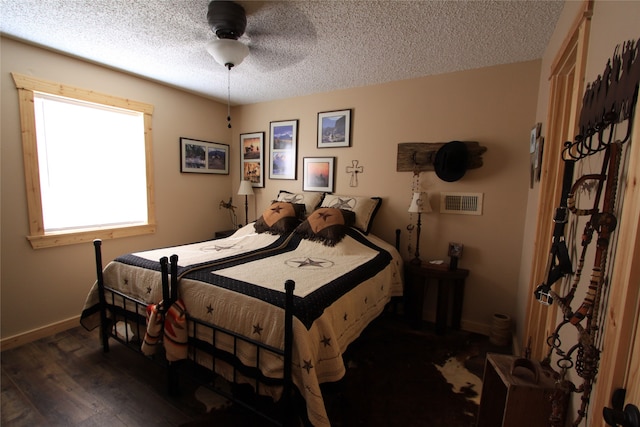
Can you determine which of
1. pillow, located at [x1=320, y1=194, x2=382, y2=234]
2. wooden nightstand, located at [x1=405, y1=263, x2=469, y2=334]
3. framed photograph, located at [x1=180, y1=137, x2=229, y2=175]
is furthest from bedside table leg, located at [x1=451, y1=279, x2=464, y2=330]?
framed photograph, located at [x1=180, y1=137, x2=229, y2=175]

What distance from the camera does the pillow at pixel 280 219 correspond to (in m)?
2.88

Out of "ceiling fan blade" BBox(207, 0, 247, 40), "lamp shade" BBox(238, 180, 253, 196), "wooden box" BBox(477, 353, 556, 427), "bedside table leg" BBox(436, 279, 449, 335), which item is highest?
"ceiling fan blade" BBox(207, 0, 247, 40)

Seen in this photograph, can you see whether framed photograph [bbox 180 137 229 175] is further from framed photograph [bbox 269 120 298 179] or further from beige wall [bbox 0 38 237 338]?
framed photograph [bbox 269 120 298 179]

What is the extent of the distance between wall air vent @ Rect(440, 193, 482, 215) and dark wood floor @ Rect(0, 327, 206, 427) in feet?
8.27

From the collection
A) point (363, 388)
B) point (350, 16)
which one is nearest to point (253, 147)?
point (350, 16)

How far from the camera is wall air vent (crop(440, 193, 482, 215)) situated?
2594mm

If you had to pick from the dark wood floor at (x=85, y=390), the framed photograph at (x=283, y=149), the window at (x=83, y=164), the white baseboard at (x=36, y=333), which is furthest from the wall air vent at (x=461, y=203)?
the white baseboard at (x=36, y=333)

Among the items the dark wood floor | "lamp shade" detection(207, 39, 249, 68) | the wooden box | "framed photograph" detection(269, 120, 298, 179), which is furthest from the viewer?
"framed photograph" detection(269, 120, 298, 179)

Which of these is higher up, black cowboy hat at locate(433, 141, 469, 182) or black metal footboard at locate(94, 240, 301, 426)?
black cowboy hat at locate(433, 141, 469, 182)

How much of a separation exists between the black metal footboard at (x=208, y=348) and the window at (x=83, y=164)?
93cm

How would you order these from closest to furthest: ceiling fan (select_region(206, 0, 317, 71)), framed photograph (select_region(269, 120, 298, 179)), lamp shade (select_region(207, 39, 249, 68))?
ceiling fan (select_region(206, 0, 317, 71)), lamp shade (select_region(207, 39, 249, 68)), framed photograph (select_region(269, 120, 298, 179))

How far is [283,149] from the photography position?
12.0ft

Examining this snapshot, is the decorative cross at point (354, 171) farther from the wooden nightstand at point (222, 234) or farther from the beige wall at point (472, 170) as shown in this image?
the wooden nightstand at point (222, 234)

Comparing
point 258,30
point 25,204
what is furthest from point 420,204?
point 25,204
